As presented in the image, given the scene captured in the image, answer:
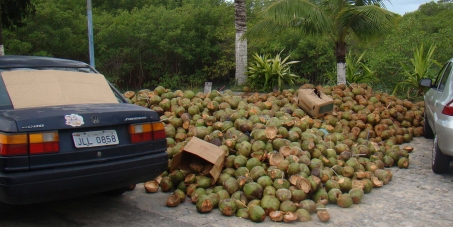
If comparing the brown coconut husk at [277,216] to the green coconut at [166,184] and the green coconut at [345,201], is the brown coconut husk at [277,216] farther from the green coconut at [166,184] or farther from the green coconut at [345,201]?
the green coconut at [166,184]

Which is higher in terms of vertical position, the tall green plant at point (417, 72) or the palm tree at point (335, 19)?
the palm tree at point (335, 19)

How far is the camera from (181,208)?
17.7ft

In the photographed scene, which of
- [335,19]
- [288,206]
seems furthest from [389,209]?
[335,19]

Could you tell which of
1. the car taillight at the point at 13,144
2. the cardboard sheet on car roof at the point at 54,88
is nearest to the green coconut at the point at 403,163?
the cardboard sheet on car roof at the point at 54,88

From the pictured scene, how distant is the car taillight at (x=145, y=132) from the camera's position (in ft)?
15.3

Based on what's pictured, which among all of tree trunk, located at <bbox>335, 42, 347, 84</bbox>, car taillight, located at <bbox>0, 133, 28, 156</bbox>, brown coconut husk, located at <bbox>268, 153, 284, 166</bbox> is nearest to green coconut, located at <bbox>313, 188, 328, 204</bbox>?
brown coconut husk, located at <bbox>268, 153, 284, 166</bbox>

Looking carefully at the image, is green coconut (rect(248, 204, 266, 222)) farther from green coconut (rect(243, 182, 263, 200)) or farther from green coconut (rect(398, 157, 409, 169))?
green coconut (rect(398, 157, 409, 169))

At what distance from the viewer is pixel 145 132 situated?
15.7ft

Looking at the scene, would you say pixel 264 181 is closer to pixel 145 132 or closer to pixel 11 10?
pixel 145 132

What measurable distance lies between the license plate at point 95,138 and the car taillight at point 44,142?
0.17 m

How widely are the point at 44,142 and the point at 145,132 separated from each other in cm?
100

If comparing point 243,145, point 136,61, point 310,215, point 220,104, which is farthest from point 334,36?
point 136,61

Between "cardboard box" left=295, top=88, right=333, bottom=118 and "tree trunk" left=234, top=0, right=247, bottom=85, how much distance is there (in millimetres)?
4766

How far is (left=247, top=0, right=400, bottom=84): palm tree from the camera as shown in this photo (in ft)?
34.1
